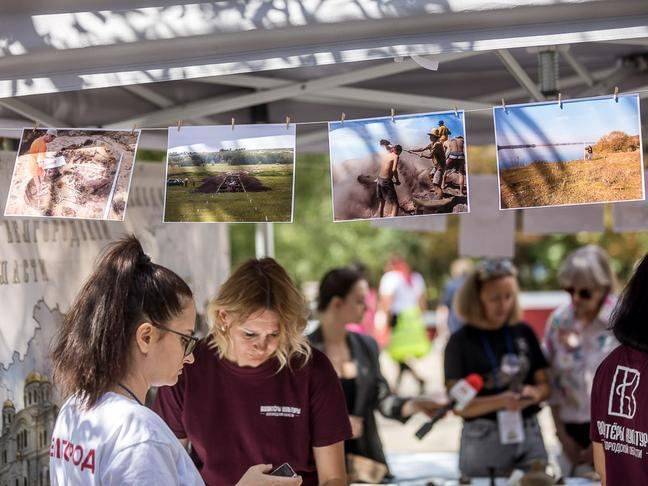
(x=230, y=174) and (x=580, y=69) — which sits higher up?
(x=580, y=69)

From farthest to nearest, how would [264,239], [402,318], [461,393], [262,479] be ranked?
[402,318] → [264,239] → [461,393] → [262,479]

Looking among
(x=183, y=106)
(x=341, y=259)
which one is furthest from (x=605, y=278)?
(x=341, y=259)

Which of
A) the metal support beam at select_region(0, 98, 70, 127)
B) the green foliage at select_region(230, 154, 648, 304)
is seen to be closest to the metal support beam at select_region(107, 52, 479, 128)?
the metal support beam at select_region(0, 98, 70, 127)

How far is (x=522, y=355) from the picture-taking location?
454 cm

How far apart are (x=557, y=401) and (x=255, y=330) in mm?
2620

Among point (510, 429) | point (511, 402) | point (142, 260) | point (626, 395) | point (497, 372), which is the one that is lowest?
point (510, 429)

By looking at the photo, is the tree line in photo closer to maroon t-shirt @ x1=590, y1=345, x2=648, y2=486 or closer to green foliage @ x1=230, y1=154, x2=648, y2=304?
maroon t-shirt @ x1=590, y1=345, x2=648, y2=486

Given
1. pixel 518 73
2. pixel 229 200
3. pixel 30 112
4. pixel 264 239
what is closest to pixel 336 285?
pixel 264 239

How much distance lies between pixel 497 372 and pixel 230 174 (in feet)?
7.97

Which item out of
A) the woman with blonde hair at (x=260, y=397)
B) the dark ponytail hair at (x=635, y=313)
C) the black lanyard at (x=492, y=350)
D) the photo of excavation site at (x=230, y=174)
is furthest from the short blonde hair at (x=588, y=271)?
the photo of excavation site at (x=230, y=174)

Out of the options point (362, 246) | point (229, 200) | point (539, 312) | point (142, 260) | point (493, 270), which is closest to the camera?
point (142, 260)

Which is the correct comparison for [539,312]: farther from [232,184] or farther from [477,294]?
[232,184]

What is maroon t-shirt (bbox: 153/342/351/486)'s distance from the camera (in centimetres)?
274

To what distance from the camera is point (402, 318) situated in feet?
35.7
